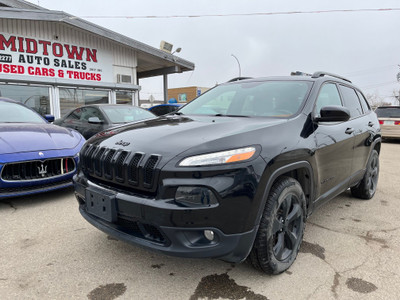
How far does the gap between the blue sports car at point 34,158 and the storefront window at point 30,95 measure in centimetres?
638

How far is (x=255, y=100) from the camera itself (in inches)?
118

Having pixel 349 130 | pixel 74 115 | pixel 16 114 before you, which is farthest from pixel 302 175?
pixel 74 115

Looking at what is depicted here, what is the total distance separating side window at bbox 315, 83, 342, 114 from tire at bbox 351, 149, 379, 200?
1.22 metres

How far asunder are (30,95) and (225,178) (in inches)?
410

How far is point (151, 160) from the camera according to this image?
1.94m

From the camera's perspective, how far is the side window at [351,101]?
11.5 feet

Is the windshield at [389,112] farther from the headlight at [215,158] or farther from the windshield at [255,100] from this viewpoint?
the headlight at [215,158]

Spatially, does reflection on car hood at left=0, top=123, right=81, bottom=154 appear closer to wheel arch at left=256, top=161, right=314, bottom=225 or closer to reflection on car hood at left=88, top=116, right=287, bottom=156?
reflection on car hood at left=88, top=116, right=287, bottom=156

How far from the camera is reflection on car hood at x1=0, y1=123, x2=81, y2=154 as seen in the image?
3.57 meters

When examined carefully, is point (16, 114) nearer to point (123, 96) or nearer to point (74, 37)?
point (74, 37)

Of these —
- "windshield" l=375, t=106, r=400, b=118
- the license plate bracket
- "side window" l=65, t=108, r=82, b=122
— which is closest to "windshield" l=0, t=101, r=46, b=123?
"side window" l=65, t=108, r=82, b=122

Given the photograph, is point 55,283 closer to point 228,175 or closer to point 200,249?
point 200,249

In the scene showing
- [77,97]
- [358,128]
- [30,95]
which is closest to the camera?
[358,128]

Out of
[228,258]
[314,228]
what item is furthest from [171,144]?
[314,228]
